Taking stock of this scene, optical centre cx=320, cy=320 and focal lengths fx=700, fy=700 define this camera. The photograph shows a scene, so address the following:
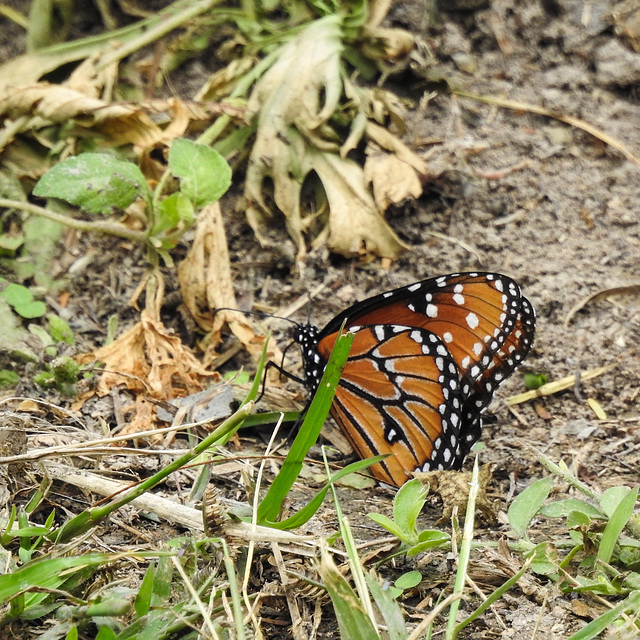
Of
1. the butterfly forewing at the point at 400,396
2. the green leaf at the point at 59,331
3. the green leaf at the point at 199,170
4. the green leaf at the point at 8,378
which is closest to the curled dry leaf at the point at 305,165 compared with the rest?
the green leaf at the point at 199,170

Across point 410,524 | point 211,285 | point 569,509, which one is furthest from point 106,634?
point 211,285

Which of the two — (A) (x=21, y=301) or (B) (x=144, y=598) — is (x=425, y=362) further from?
(A) (x=21, y=301)

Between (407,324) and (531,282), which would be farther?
(531,282)

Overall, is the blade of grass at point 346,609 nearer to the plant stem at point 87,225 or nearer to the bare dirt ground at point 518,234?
the bare dirt ground at point 518,234

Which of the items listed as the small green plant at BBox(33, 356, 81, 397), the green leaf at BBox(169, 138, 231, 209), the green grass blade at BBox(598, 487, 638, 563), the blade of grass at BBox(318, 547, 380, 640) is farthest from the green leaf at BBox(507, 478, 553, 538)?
the green leaf at BBox(169, 138, 231, 209)

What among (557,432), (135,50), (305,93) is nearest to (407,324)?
(557,432)

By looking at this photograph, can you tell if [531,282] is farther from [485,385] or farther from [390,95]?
[390,95]
